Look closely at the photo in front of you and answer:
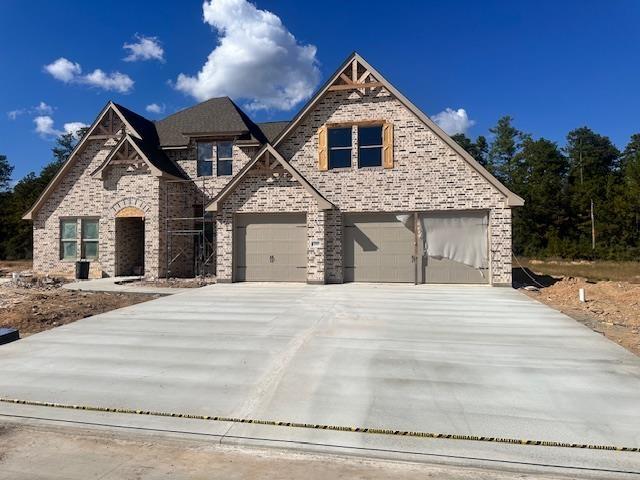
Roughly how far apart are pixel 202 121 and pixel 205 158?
190 cm

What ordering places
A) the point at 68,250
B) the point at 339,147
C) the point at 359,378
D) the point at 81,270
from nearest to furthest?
the point at 359,378, the point at 339,147, the point at 81,270, the point at 68,250

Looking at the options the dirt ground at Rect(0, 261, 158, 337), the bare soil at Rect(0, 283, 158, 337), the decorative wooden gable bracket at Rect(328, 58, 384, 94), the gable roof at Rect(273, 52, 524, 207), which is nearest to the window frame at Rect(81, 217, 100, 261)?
the dirt ground at Rect(0, 261, 158, 337)

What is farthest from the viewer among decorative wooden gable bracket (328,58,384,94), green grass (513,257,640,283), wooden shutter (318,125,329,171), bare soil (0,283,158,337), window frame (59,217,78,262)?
green grass (513,257,640,283)

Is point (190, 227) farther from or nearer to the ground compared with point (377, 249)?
farther from the ground

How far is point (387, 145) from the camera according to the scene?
1557 centimetres

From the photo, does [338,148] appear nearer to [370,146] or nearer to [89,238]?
[370,146]

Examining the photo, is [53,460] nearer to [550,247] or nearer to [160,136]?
[160,136]

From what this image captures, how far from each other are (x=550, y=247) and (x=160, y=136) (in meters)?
39.3

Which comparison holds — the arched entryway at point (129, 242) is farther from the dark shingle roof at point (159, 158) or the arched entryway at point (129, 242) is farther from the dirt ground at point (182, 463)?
the dirt ground at point (182, 463)

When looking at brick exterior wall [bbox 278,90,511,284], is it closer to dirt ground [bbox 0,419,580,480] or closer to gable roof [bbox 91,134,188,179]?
gable roof [bbox 91,134,188,179]

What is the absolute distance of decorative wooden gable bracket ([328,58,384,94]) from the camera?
51.4 ft

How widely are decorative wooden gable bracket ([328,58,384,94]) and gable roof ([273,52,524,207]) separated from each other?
10 centimetres

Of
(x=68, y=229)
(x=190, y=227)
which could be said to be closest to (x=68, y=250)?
(x=68, y=229)

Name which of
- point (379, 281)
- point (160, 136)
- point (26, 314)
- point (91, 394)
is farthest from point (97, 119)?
point (91, 394)
